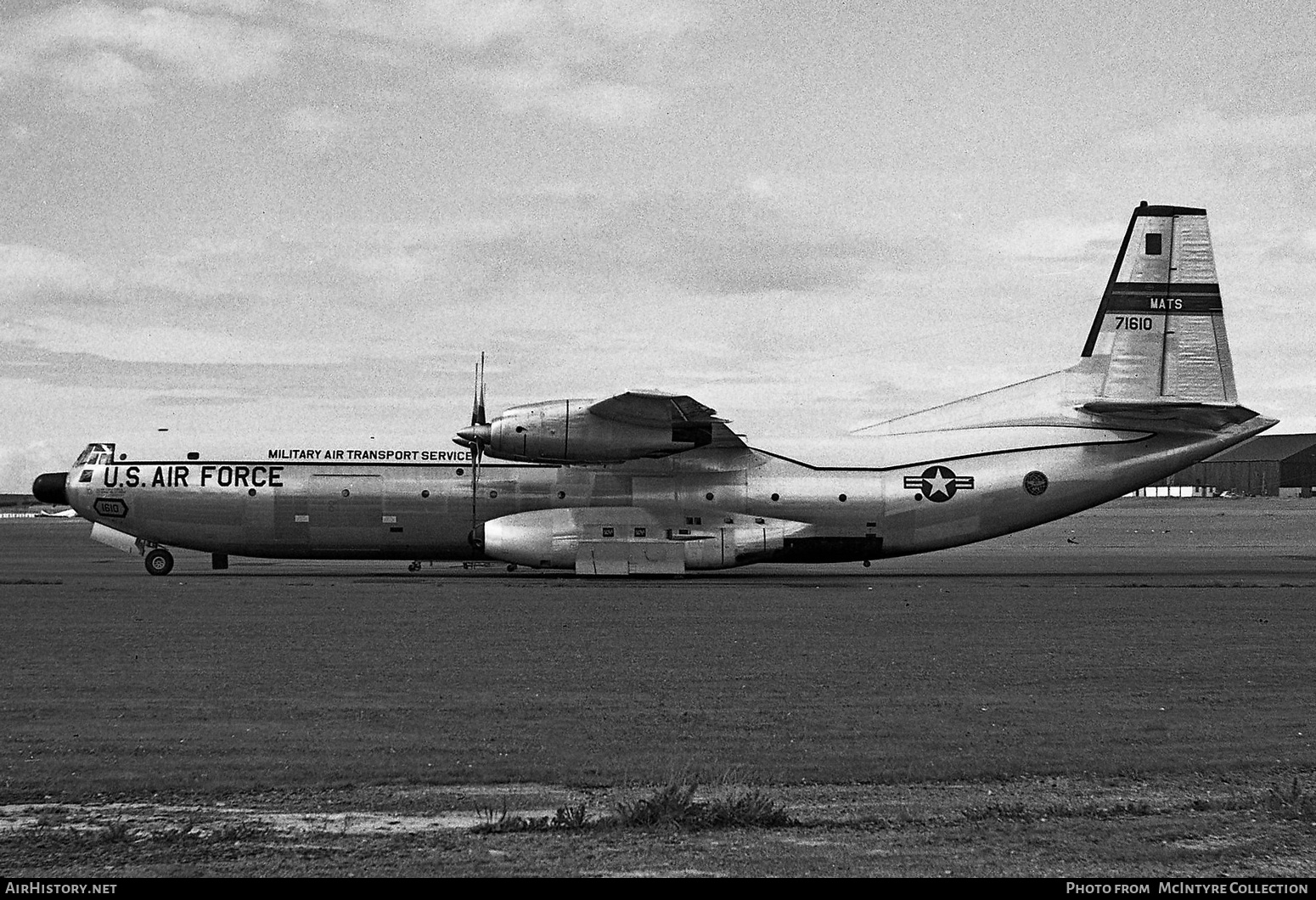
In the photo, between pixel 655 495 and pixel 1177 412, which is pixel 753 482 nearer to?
pixel 655 495

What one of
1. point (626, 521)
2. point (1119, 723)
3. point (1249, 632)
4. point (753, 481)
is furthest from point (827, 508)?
point (1119, 723)

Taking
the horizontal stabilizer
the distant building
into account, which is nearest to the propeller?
the horizontal stabilizer

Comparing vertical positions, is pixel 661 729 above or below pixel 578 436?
below

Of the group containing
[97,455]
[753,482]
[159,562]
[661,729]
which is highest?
[97,455]

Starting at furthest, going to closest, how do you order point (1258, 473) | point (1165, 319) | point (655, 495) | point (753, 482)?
point (1258, 473), point (1165, 319), point (753, 482), point (655, 495)

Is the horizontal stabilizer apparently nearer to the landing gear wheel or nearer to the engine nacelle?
the engine nacelle

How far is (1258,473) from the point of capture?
4555 inches

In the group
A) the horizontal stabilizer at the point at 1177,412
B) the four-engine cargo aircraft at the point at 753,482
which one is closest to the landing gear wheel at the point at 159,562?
the four-engine cargo aircraft at the point at 753,482

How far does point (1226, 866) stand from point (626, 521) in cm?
2276

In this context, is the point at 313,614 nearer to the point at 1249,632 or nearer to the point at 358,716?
the point at 358,716

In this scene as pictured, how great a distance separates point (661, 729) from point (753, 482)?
19.3 m

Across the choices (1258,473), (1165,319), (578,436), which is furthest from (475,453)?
(1258,473)

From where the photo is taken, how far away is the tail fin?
96.3 feet

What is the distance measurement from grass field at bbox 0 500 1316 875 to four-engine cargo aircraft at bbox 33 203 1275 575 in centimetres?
659
